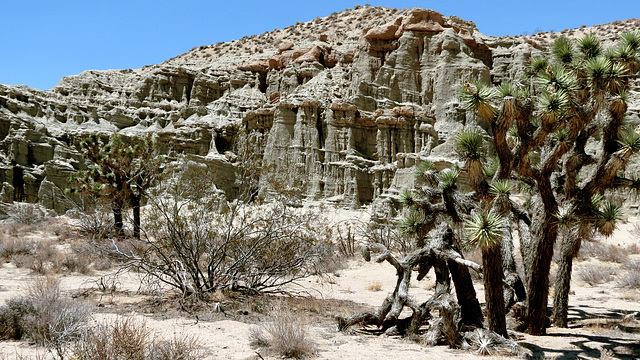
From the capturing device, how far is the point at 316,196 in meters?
38.6

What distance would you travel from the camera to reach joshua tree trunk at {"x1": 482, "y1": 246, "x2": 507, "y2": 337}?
6.72 meters

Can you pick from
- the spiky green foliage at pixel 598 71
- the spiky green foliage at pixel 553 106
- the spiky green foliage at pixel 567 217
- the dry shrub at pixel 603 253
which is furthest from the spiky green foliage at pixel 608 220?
the dry shrub at pixel 603 253

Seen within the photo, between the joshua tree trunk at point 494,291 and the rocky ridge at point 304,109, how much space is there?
26.6m

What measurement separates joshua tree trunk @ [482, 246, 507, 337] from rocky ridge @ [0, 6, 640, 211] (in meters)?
26.6

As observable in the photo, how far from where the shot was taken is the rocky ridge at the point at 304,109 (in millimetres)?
38750

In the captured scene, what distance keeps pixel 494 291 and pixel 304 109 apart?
3518 cm

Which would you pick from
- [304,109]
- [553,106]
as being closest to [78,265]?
[553,106]

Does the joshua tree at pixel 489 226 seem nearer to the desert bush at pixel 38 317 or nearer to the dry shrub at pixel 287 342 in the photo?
the dry shrub at pixel 287 342

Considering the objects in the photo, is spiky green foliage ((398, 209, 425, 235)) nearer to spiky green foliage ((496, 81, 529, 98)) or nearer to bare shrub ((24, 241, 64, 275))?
spiky green foliage ((496, 81, 529, 98))

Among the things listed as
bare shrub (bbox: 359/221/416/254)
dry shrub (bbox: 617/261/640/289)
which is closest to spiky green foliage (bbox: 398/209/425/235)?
dry shrub (bbox: 617/261/640/289)

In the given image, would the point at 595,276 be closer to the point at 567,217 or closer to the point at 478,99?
the point at 567,217

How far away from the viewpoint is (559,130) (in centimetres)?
761

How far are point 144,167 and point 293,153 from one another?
2062cm

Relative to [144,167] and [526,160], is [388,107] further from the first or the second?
[526,160]
